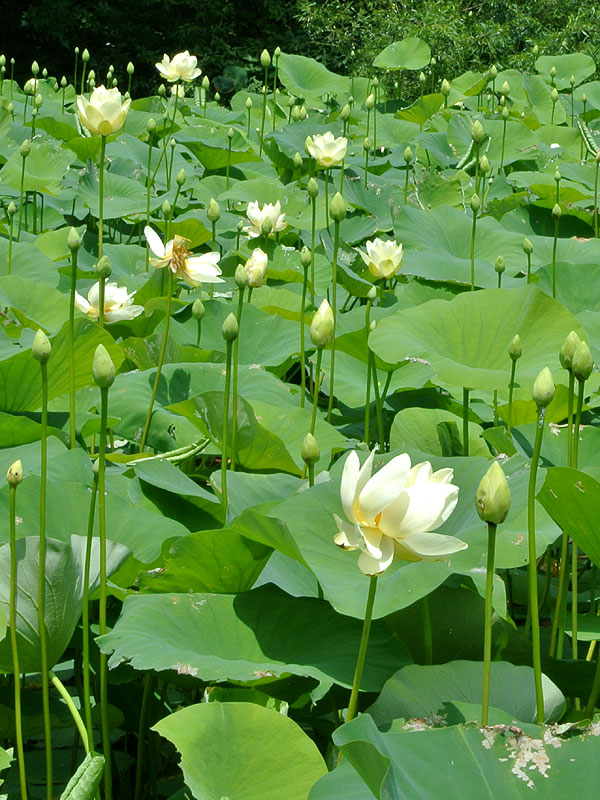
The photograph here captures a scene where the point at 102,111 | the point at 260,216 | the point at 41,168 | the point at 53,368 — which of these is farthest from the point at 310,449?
the point at 41,168

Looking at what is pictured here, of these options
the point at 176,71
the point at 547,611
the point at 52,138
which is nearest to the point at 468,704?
the point at 547,611

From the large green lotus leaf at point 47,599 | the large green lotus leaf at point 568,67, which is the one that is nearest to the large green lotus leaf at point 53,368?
the large green lotus leaf at point 47,599

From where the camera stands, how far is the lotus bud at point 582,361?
968 mm

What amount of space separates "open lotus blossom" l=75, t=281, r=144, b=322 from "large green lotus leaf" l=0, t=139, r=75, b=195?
47.0 inches

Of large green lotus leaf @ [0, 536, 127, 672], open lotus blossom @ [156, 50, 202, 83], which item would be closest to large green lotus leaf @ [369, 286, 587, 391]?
large green lotus leaf @ [0, 536, 127, 672]

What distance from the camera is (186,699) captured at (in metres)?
1.00

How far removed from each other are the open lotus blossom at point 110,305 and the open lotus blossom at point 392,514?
0.90m

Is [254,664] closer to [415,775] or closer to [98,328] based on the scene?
[415,775]

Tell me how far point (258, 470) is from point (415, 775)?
69cm

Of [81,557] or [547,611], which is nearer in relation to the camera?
[81,557]

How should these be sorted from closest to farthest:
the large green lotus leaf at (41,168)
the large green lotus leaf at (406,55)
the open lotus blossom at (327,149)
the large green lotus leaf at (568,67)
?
the open lotus blossom at (327,149) < the large green lotus leaf at (41,168) < the large green lotus leaf at (568,67) < the large green lotus leaf at (406,55)

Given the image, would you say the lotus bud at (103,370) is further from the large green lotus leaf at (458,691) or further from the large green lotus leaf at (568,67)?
the large green lotus leaf at (568,67)

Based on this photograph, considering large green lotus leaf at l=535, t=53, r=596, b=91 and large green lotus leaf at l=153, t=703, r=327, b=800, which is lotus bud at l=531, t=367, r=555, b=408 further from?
large green lotus leaf at l=535, t=53, r=596, b=91

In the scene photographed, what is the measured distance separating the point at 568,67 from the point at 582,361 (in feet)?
13.3
